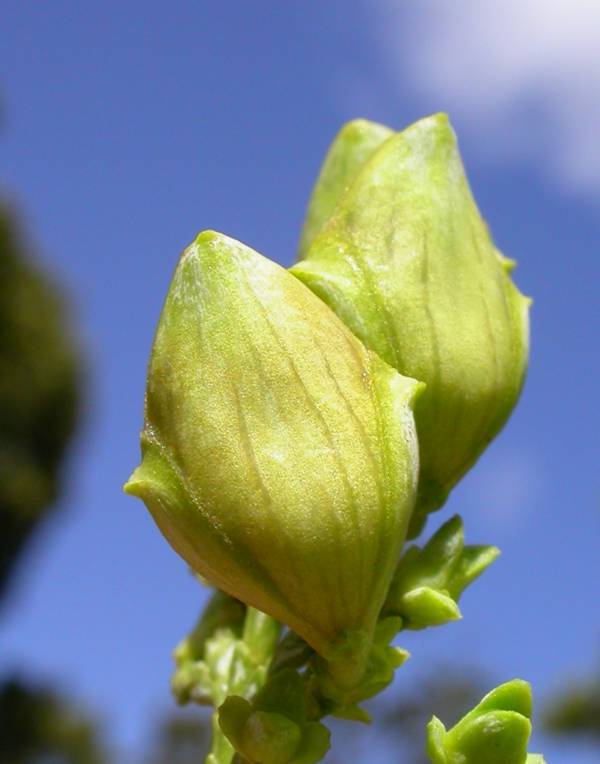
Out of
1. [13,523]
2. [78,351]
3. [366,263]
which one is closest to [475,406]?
[366,263]

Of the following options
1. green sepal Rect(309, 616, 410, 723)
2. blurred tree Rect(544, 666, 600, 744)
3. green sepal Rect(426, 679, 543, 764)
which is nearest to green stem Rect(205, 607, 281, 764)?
green sepal Rect(309, 616, 410, 723)

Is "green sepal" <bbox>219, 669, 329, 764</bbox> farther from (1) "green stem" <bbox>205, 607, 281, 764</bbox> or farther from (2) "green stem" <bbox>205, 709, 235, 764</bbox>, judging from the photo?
(1) "green stem" <bbox>205, 607, 281, 764</bbox>

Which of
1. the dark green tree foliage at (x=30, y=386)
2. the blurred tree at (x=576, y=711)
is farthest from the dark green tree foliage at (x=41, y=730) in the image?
the blurred tree at (x=576, y=711)

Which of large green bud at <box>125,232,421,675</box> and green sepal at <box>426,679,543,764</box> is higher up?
large green bud at <box>125,232,421,675</box>

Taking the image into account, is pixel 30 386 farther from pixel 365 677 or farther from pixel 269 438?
pixel 269 438

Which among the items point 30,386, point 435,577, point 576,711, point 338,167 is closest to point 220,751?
point 435,577

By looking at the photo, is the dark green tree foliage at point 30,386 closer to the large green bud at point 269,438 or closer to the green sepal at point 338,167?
the green sepal at point 338,167
